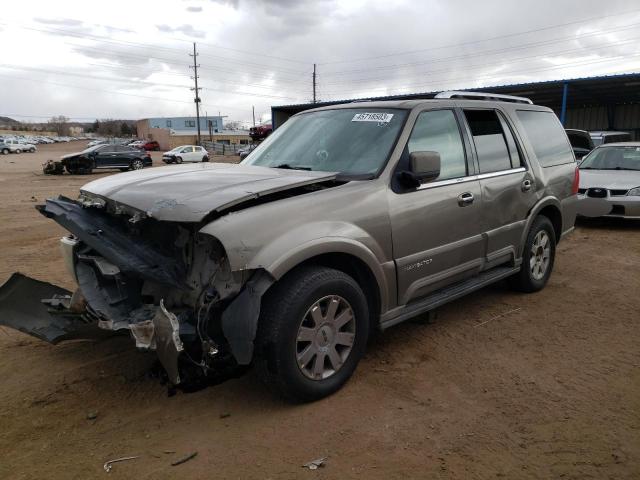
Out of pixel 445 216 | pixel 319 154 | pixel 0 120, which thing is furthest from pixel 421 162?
pixel 0 120

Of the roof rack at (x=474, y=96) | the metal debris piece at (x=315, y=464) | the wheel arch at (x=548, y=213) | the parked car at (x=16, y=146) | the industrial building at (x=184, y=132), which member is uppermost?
the industrial building at (x=184, y=132)

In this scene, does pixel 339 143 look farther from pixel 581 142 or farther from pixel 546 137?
pixel 581 142

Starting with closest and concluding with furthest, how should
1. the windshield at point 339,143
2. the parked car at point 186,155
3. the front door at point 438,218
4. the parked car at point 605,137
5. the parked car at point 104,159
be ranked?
Answer: the front door at point 438,218
the windshield at point 339,143
the parked car at point 605,137
the parked car at point 104,159
the parked car at point 186,155

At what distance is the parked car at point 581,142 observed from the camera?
12852 millimetres

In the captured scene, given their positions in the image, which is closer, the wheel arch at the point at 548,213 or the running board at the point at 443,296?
the running board at the point at 443,296

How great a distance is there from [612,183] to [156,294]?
863 centimetres

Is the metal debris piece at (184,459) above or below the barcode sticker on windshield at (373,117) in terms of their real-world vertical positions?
below

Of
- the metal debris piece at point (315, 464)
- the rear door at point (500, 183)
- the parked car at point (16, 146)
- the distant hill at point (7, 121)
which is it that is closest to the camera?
the metal debris piece at point (315, 464)

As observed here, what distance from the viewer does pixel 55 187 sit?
18.3 metres

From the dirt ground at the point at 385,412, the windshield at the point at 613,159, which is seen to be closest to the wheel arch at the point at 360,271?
the dirt ground at the point at 385,412

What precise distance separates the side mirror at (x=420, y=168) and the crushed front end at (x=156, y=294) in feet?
4.37

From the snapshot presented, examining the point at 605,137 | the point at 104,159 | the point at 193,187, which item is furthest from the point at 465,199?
the point at 104,159

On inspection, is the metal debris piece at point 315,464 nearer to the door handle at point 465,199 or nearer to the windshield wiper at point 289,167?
the windshield wiper at point 289,167

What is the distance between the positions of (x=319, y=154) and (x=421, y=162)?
87cm
